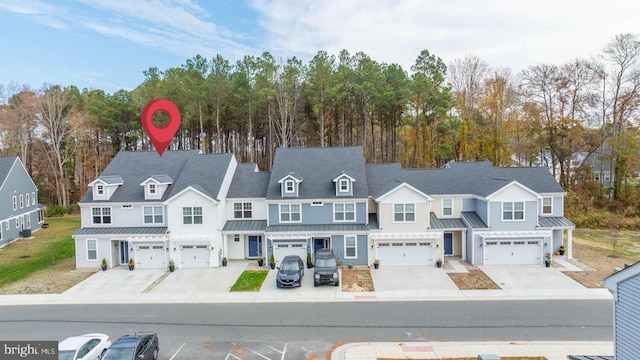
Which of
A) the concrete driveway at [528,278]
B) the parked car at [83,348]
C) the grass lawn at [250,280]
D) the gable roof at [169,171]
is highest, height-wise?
the gable roof at [169,171]

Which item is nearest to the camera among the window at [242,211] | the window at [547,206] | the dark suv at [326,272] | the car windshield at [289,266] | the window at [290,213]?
the dark suv at [326,272]

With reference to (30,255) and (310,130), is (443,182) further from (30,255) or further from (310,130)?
(30,255)

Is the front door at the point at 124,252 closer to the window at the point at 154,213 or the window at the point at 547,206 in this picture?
the window at the point at 154,213

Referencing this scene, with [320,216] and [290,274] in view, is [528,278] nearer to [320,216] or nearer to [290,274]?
[320,216]

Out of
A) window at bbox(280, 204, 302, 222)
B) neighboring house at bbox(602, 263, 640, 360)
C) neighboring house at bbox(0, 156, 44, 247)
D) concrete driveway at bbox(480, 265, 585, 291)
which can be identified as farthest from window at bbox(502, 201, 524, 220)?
neighboring house at bbox(0, 156, 44, 247)

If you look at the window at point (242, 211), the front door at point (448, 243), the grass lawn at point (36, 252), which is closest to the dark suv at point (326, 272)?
the window at point (242, 211)

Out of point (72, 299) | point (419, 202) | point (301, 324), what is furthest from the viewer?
point (419, 202)

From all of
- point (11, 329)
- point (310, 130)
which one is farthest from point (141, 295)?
point (310, 130)
